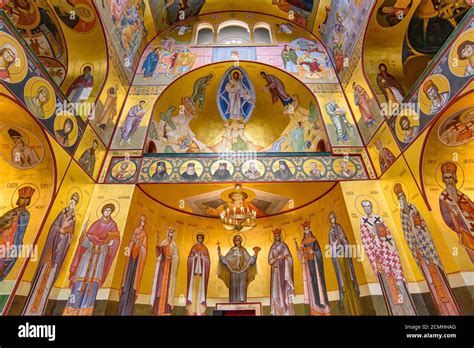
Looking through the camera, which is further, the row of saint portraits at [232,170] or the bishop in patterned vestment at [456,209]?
the row of saint portraits at [232,170]

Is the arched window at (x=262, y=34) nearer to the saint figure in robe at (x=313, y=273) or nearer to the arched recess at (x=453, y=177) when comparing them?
the saint figure in robe at (x=313, y=273)

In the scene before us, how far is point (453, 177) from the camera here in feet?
22.9

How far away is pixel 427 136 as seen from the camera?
702cm

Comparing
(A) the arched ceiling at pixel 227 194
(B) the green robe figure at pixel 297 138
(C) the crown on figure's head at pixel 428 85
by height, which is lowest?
(A) the arched ceiling at pixel 227 194

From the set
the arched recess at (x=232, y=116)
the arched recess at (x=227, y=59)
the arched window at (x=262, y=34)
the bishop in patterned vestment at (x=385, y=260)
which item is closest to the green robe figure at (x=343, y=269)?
the bishop in patterned vestment at (x=385, y=260)

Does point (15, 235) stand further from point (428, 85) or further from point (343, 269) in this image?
point (428, 85)

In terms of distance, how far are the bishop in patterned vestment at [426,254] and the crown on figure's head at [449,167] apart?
3.79 ft

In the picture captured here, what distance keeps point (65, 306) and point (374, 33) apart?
1160 cm

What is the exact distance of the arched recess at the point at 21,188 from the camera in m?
6.51

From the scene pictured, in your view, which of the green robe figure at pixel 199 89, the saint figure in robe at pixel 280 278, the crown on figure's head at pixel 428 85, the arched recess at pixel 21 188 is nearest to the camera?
the arched recess at pixel 21 188

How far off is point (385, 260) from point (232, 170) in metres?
4.86

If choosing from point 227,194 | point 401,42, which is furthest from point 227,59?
point 401,42

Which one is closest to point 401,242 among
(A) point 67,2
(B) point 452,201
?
(B) point 452,201
